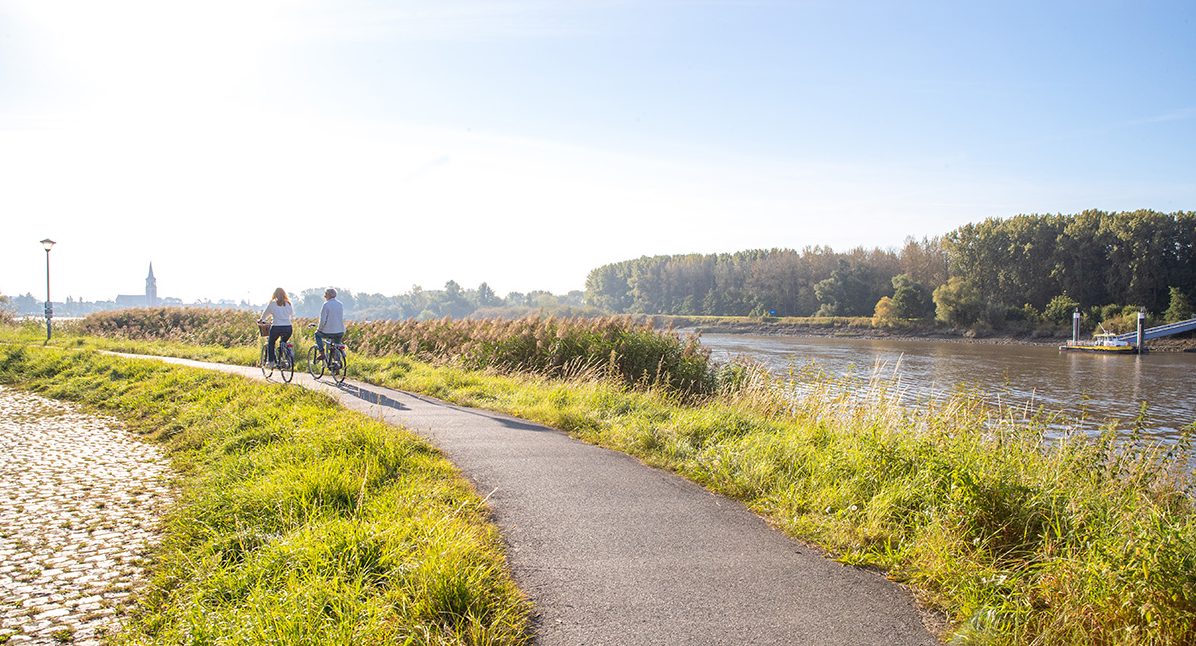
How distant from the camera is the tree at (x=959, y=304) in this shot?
82.3 m

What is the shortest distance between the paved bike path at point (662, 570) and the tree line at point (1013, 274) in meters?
85.6

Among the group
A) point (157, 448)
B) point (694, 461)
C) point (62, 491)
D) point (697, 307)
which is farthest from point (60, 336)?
point (697, 307)

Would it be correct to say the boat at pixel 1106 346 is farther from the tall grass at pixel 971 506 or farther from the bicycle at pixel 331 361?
the bicycle at pixel 331 361

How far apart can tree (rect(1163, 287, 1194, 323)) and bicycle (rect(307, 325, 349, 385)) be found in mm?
83019

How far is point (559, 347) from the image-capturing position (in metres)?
16.4

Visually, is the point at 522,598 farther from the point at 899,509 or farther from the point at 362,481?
the point at 899,509

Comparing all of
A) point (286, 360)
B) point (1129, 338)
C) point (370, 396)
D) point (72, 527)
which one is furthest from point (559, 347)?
point (1129, 338)

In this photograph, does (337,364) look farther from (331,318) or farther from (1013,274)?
(1013,274)

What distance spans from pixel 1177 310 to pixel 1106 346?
64.5 ft

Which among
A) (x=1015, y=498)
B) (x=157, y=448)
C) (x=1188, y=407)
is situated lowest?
(x=1188, y=407)

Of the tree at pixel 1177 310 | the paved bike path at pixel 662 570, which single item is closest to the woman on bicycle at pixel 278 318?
the paved bike path at pixel 662 570

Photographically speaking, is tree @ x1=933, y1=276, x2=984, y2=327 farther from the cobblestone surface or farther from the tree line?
the cobblestone surface

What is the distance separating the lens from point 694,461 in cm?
744

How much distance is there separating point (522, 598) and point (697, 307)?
434 feet
